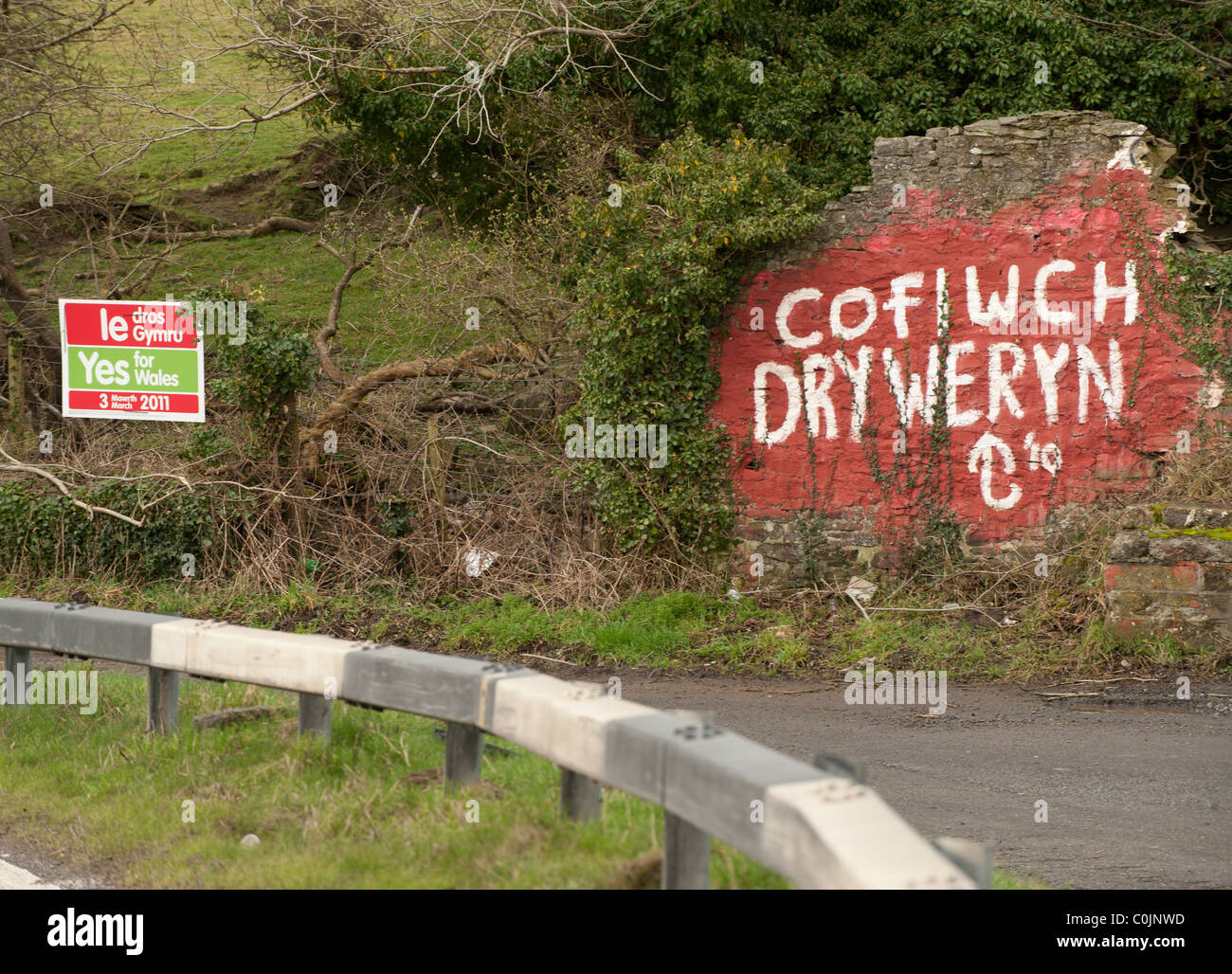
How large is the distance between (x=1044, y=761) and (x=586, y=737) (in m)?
4.16

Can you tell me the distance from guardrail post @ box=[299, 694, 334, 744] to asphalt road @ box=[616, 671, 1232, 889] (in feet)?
9.88

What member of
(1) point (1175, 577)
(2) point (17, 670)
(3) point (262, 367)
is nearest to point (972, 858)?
(2) point (17, 670)

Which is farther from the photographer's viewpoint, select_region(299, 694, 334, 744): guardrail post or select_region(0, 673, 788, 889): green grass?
select_region(299, 694, 334, 744): guardrail post

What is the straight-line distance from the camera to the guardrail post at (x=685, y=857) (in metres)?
3.72

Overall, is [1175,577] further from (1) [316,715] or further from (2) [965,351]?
(1) [316,715]

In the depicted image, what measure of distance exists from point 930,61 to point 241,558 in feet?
33.0

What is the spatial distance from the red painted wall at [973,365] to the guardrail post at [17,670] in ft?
22.0

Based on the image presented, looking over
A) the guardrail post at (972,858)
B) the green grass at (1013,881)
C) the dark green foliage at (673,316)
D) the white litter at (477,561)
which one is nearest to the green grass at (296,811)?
the guardrail post at (972,858)

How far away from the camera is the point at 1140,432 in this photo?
10766 mm

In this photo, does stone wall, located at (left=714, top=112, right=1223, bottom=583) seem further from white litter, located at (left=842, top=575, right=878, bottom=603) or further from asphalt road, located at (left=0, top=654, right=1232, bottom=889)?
asphalt road, located at (left=0, top=654, right=1232, bottom=889)

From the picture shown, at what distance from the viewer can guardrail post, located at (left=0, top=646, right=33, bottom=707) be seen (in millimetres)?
7043

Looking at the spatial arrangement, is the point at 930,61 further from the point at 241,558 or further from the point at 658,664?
the point at 241,558

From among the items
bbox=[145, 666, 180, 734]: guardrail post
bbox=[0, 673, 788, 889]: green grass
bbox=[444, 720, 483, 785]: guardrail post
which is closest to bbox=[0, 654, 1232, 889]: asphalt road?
bbox=[0, 673, 788, 889]: green grass

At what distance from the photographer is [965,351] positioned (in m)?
11.1
